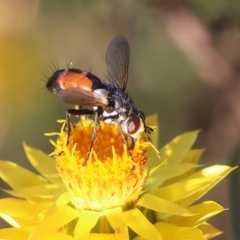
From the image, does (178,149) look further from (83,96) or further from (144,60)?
(144,60)

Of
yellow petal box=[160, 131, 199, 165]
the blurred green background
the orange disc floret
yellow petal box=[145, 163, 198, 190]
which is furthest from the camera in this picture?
→ the blurred green background

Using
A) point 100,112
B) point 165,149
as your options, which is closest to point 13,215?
point 100,112

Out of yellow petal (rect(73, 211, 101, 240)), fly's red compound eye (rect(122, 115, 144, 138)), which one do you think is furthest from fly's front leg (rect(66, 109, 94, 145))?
yellow petal (rect(73, 211, 101, 240))

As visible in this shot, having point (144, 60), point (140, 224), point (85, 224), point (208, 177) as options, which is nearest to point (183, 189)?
point (208, 177)

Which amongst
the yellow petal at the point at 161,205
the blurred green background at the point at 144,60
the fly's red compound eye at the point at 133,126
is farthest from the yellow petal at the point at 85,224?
the blurred green background at the point at 144,60

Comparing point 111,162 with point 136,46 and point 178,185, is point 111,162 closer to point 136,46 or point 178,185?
point 178,185

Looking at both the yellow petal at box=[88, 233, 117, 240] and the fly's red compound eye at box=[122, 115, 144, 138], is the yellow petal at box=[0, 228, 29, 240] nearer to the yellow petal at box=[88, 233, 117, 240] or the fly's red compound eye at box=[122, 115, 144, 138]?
the yellow petal at box=[88, 233, 117, 240]
